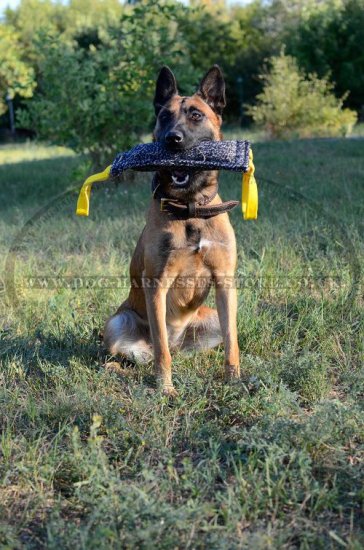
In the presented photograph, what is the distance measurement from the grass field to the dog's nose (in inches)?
46.4

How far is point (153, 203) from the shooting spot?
3.46 metres

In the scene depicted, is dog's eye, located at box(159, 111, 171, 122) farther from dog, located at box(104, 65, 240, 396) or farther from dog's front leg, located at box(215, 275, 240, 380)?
dog's front leg, located at box(215, 275, 240, 380)

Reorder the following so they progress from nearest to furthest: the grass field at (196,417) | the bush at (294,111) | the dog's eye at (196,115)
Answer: the grass field at (196,417) < the dog's eye at (196,115) < the bush at (294,111)

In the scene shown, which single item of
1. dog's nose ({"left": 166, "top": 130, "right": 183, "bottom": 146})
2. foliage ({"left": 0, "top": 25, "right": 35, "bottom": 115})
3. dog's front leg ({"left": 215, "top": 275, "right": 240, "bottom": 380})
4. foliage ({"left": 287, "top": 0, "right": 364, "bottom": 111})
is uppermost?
foliage ({"left": 287, "top": 0, "right": 364, "bottom": 111})

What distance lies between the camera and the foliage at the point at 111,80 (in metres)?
9.27

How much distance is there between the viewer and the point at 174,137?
332cm

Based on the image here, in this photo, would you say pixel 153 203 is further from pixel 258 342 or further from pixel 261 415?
pixel 261 415

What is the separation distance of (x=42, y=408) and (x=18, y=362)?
22.4 inches

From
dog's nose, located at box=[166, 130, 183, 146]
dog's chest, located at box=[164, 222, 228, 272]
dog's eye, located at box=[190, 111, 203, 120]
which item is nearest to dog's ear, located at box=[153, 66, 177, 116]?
dog's eye, located at box=[190, 111, 203, 120]

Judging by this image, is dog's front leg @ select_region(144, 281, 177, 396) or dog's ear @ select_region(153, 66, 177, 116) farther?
dog's ear @ select_region(153, 66, 177, 116)

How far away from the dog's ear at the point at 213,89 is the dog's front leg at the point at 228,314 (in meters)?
1.08

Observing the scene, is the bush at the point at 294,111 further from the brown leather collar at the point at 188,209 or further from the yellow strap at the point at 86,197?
the brown leather collar at the point at 188,209

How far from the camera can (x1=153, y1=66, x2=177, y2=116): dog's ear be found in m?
3.69

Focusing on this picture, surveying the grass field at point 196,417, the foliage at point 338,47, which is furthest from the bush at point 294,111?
the grass field at point 196,417
